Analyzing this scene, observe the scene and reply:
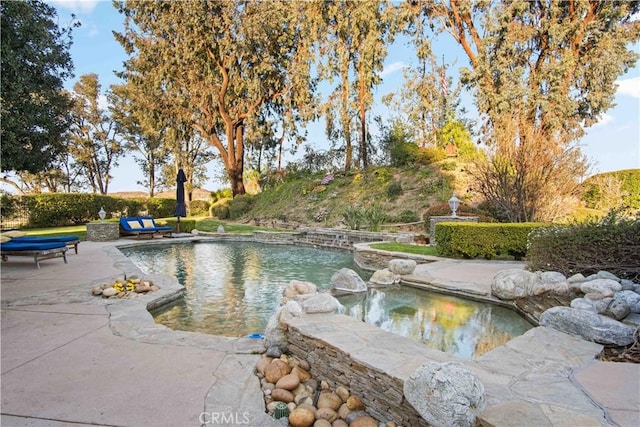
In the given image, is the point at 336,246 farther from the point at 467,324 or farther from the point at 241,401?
the point at 241,401

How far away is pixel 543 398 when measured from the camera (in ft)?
6.84

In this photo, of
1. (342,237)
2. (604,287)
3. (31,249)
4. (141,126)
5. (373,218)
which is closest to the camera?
(604,287)

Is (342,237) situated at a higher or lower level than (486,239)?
lower

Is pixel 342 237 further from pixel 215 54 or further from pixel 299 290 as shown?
pixel 215 54

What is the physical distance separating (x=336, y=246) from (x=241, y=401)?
936cm

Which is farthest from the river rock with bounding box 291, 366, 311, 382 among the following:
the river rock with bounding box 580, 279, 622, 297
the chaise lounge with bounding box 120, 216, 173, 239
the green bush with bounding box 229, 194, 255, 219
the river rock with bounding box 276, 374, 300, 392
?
the green bush with bounding box 229, 194, 255, 219

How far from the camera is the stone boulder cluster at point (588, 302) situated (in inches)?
119

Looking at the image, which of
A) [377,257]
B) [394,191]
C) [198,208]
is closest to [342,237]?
[377,257]

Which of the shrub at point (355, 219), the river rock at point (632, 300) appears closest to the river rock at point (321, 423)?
the river rock at point (632, 300)

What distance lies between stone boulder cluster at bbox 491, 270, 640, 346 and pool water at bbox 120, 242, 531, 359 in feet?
1.41

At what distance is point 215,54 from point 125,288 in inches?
690

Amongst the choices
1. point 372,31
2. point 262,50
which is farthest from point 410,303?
point 262,50

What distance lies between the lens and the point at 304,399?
2.55 m

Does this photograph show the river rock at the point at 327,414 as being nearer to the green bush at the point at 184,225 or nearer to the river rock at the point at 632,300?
the river rock at the point at 632,300
